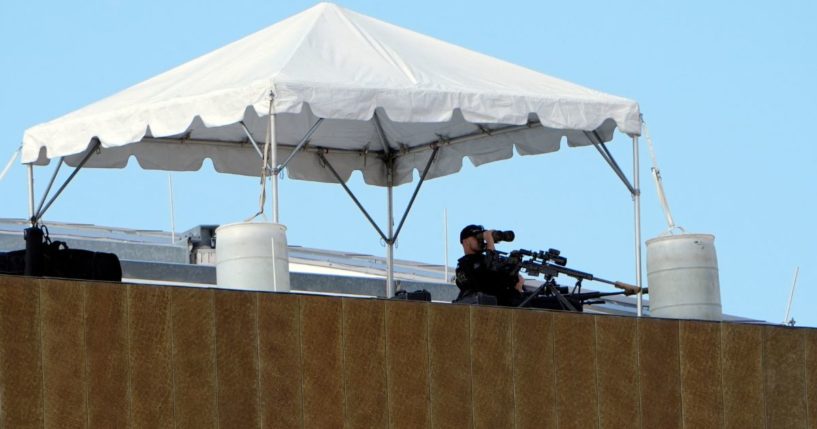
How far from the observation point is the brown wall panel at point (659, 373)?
35.4ft

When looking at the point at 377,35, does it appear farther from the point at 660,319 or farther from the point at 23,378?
the point at 23,378

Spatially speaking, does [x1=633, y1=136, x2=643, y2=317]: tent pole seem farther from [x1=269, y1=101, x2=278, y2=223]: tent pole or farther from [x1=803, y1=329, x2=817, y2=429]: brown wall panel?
[x1=269, y1=101, x2=278, y2=223]: tent pole

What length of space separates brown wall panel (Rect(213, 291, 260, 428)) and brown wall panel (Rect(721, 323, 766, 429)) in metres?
3.13

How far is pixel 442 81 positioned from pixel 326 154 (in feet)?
9.94

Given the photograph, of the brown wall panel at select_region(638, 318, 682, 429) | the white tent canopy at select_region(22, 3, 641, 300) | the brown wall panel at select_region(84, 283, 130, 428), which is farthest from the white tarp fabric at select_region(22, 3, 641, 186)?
the brown wall panel at select_region(84, 283, 130, 428)

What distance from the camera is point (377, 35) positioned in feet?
42.1

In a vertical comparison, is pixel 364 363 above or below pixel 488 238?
below

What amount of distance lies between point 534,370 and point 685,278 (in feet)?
6.37

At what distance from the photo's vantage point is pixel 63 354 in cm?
877

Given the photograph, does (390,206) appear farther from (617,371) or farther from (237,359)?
(237,359)

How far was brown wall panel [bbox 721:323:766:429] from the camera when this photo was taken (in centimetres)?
1110

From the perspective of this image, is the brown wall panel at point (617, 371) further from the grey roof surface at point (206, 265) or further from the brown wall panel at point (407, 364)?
the grey roof surface at point (206, 265)

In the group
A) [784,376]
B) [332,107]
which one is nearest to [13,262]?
[332,107]

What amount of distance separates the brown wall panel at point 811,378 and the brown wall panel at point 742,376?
0.38 meters
